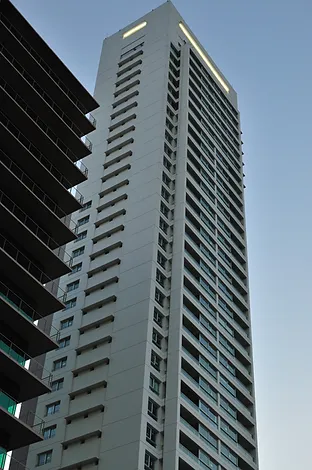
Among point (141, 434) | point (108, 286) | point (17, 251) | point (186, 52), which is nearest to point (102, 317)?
point (108, 286)

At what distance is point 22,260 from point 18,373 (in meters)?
8.10

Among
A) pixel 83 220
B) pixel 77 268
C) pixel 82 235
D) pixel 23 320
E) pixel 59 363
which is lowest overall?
pixel 23 320

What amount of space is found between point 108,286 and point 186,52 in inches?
1386

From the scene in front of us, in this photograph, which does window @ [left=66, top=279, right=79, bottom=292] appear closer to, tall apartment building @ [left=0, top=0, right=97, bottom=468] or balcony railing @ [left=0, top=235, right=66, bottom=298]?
tall apartment building @ [left=0, top=0, right=97, bottom=468]

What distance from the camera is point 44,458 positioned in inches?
2314

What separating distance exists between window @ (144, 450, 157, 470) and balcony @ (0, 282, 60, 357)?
11427 mm

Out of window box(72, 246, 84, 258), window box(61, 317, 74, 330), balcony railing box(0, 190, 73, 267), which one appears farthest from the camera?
window box(72, 246, 84, 258)

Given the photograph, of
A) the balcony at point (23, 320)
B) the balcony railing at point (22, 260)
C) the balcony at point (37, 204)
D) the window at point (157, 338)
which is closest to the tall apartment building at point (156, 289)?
the window at point (157, 338)

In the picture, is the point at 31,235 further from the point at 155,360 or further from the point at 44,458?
the point at 44,458

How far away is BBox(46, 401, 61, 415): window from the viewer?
2425 inches

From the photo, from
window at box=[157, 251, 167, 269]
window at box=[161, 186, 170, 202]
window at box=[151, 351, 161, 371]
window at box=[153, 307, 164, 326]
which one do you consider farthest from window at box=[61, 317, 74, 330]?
window at box=[161, 186, 170, 202]

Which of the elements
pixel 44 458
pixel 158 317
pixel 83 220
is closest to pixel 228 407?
pixel 158 317

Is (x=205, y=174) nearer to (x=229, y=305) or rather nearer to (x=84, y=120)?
(x=229, y=305)

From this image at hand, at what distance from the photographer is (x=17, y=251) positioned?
48.1 m
